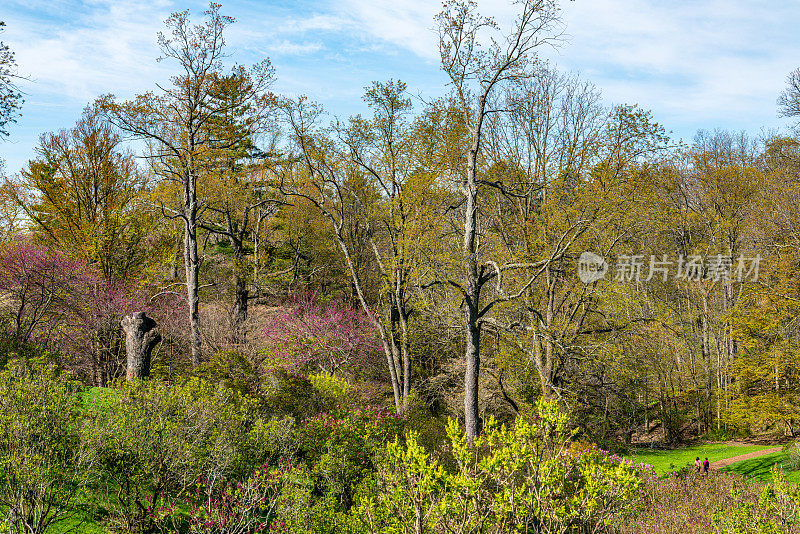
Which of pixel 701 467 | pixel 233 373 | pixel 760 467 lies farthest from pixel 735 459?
pixel 233 373

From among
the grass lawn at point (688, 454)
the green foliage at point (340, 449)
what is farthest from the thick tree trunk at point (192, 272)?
the grass lawn at point (688, 454)

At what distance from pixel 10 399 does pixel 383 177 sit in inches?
518

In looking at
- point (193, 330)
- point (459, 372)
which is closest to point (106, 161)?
point (193, 330)

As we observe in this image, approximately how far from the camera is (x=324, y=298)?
23266 mm

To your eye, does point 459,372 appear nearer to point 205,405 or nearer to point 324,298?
point 324,298

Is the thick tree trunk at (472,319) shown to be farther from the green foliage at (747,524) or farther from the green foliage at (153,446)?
the green foliage at (747,524)

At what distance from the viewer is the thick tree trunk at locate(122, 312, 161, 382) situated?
11.5 metres

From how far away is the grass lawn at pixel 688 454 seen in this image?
17.9m

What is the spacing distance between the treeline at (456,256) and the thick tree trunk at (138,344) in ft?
6.33

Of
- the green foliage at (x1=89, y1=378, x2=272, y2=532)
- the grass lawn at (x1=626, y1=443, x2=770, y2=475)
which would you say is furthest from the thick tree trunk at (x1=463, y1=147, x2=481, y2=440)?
the grass lawn at (x1=626, y1=443, x2=770, y2=475)

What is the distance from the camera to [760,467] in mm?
16344

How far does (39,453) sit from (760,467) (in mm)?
18969

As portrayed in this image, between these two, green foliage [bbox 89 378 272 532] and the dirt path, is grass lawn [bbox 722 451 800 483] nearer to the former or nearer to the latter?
the dirt path

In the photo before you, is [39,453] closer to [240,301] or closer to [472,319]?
[472,319]
